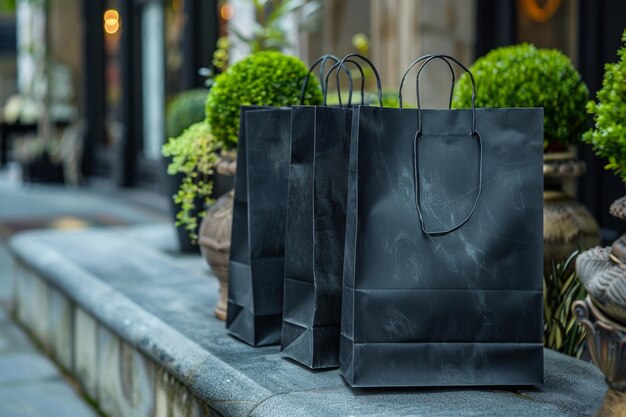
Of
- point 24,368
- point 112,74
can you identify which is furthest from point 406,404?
point 112,74

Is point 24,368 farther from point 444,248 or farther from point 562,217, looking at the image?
point 444,248

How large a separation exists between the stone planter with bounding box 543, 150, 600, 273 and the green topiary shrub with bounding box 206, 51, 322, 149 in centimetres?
84

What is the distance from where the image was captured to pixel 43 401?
3785 mm

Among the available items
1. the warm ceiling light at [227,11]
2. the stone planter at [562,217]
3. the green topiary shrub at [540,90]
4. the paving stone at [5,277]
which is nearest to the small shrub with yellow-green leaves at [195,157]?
the green topiary shrub at [540,90]

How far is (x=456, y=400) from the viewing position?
6.93 feet

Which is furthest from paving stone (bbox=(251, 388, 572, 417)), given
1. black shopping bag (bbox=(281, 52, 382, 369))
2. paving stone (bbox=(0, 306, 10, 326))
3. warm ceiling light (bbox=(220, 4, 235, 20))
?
warm ceiling light (bbox=(220, 4, 235, 20))

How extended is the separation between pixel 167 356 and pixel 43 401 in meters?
1.30

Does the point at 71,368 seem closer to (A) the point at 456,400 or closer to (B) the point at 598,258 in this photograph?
(A) the point at 456,400

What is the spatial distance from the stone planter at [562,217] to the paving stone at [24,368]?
2.42 metres

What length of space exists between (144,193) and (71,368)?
21.7 feet

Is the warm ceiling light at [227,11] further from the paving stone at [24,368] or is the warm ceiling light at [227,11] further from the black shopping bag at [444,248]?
the black shopping bag at [444,248]

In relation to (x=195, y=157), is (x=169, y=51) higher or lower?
higher

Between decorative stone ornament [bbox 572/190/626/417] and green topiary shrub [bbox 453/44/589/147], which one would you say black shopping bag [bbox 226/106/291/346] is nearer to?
green topiary shrub [bbox 453/44/589/147]

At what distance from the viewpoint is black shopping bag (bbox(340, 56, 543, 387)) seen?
2.11 meters
